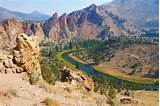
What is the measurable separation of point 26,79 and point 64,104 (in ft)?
17.5

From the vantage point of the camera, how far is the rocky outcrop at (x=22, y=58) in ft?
95.9

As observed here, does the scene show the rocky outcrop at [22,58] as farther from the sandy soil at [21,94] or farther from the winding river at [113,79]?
the winding river at [113,79]

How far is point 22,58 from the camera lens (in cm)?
3059

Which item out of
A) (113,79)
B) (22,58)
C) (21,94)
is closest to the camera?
(21,94)

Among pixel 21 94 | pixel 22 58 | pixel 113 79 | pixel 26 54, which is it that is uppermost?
pixel 26 54

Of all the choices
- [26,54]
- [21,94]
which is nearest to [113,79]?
[26,54]

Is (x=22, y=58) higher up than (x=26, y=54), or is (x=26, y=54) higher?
(x=26, y=54)

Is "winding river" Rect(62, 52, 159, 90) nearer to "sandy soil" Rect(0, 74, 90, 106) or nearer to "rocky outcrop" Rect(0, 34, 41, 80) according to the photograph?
"rocky outcrop" Rect(0, 34, 41, 80)

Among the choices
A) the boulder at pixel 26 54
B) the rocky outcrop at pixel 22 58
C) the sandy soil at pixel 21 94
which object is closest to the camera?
the sandy soil at pixel 21 94

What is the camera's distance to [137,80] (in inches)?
5394

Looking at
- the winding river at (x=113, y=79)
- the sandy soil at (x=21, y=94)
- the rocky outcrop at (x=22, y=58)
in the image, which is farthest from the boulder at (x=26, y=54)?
the winding river at (x=113, y=79)

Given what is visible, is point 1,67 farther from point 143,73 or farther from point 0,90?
point 143,73

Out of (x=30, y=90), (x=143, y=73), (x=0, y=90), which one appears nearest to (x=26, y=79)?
(x=30, y=90)

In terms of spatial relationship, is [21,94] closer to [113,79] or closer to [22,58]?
[22,58]
